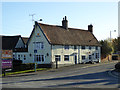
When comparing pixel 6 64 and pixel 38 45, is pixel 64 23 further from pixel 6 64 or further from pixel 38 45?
pixel 6 64

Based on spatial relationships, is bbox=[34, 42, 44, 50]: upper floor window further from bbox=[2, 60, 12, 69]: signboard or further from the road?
the road

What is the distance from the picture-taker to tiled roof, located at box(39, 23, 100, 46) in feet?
129

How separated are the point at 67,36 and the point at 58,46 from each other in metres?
5.56

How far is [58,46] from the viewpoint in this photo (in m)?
39.1

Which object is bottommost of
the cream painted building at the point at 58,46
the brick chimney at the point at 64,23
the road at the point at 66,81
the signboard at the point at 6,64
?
the road at the point at 66,81

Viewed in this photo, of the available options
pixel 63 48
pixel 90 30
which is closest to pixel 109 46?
pixel 90 30

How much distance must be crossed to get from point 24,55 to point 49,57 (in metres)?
8.30

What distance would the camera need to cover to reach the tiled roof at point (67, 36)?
39.4 m

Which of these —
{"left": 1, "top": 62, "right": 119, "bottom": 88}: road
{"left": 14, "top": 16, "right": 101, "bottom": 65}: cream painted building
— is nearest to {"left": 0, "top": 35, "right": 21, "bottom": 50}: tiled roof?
{"left": 14, "top": 16, "right": 101, "bottom": 65}: cream painted building

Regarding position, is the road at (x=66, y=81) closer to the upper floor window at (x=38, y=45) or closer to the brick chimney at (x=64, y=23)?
the upper floor window at (x=38, y=45)

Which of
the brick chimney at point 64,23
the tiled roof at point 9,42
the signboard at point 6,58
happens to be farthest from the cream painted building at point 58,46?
the tiled roof at point 9,42

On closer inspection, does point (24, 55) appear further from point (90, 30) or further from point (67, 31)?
point (90, 30)

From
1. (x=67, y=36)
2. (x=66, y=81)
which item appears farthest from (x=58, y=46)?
(x=66, y=81)

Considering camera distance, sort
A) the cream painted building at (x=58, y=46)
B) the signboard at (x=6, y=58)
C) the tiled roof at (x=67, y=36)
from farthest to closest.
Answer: the tiled roof at (x=67, y=36)
the cream painted building at (x=58, y=46)
the signboard at (x=6, y=58)
